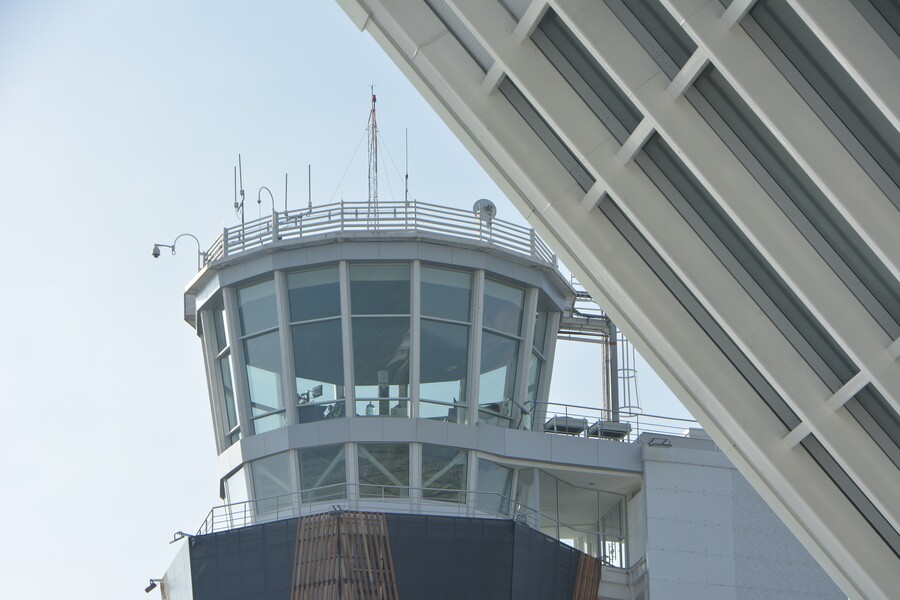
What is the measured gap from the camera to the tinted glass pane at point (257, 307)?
37.0 m

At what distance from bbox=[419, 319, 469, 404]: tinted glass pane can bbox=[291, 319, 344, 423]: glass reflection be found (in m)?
1.98

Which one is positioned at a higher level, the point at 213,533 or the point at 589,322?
the point at 589,322

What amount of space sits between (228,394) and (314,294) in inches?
142

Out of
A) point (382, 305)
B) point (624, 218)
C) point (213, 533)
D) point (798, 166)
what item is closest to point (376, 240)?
point (382, 305)

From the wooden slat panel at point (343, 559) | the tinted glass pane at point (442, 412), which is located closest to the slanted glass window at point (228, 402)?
the wooden slat panel at point (343, 559)

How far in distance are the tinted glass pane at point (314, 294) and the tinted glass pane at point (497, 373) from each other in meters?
3.73

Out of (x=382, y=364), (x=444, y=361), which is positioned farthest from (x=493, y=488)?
(x=382, y=364)

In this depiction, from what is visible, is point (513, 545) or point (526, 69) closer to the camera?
point (526, 69)

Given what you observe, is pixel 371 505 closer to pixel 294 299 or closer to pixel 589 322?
pixel 294 299

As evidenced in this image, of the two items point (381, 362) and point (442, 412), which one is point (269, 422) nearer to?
point (381, 362)

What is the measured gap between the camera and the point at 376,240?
121 ft

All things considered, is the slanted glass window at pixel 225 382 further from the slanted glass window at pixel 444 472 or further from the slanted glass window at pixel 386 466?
the slanted glass window at pixel 444 472

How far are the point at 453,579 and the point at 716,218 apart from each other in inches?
720

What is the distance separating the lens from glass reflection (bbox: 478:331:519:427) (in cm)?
3697
